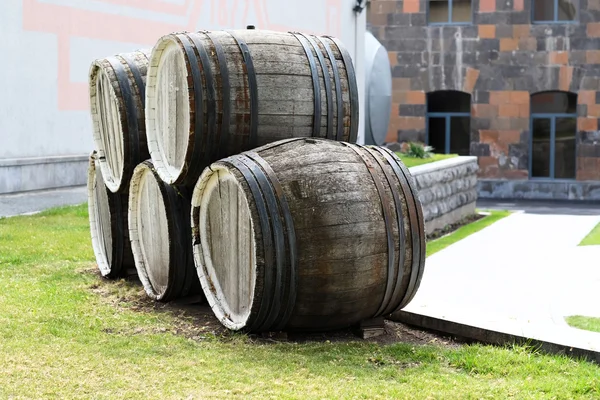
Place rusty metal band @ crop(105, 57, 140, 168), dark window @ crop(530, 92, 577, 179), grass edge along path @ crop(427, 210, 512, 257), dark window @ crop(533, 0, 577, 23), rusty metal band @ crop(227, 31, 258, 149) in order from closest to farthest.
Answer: rusty metal band @ crop(227, 31, 258, 149) → rusty metal band @ crop(105, 57, 140, 168) → grass edge along path @ crop(427, 210, 512, 257) → dark window @ crop(533, 0, 577, 23) → dark window @ crop(530, 92, 577, 179)

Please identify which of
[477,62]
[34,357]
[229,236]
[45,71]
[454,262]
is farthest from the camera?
[477,62]

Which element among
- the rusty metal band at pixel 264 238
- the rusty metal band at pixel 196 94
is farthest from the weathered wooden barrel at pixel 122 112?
the rusty metal band at pixel 264 238

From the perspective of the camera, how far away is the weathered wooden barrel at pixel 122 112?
6.86 m

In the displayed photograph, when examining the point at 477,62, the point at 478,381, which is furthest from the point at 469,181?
the point at 478,381

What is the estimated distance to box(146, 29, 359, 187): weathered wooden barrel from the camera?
5.94 m

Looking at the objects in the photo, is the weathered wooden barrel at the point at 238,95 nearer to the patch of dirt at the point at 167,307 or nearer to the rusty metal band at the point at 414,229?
the rusty metal band at the point at 414,229

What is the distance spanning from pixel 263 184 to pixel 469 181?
1034cm

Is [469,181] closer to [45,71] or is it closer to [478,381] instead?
[45,71]

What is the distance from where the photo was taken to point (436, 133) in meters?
24.8

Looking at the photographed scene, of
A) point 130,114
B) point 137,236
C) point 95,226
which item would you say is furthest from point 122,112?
point 95,226

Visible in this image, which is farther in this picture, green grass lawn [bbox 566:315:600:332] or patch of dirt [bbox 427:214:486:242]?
patch of dirt [bbox 427:214:486:242]

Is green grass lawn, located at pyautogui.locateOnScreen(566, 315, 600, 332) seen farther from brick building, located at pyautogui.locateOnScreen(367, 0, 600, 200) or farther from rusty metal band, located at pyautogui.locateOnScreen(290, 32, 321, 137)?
brick building, located at pyautogui.locateOnScreen(367, 0, 600, 200)

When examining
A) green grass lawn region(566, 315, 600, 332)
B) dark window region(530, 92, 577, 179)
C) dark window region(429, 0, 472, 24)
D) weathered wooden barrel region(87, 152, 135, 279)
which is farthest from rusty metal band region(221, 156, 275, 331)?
dark window region(429, 0, 472, 24)

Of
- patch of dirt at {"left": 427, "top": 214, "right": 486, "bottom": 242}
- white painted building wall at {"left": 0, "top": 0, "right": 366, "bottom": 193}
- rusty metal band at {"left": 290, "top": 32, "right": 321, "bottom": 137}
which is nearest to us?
rusty metal band at {"left": 290, "top": 32, "right": 321, "bottom": 137}
